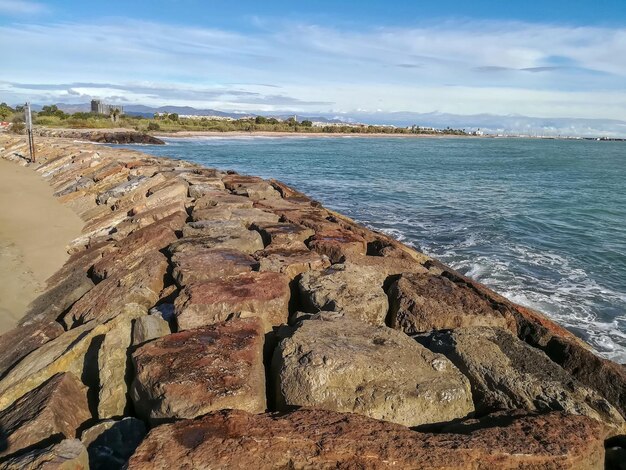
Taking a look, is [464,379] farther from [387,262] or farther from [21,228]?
[21,228]

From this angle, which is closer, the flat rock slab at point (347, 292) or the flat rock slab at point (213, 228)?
the flat rock slab at point (347, 292)

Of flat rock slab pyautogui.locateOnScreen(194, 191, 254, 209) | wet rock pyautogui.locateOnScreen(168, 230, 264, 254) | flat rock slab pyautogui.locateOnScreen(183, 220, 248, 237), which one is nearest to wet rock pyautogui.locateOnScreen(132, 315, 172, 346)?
wet rock pyautogui.locateOnScreen(168, 230, 264, 254)

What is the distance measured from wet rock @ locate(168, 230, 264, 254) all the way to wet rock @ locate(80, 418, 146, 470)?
266cm

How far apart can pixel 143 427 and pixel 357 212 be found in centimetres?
1143

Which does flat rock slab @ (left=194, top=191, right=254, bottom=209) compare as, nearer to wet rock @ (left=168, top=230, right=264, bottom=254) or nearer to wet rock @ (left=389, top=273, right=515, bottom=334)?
wet rock @ (left=168, top=230, right=264, bottom=254)

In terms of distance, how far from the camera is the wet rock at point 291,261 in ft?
15.3

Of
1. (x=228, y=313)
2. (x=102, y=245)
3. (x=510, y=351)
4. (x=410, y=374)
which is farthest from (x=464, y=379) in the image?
(x=102, y=245)

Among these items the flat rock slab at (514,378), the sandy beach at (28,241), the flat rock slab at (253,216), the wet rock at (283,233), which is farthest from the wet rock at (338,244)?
the sandy beach at (28,241)

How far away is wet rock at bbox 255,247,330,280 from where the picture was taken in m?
4.66

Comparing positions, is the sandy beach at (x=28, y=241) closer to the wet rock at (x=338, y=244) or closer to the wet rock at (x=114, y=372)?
the wet rock at (x=114, y=372)

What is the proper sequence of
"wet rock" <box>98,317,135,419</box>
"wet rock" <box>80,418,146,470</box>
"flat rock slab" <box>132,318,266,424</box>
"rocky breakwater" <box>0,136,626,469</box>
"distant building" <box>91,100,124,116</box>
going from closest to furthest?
1. "rocky breakwater" <box>0,136,626,469</box>
2. "wet rock" <box>80,418,146,470</box>
3. "flat rock slab" <box>132,318,266,424</box>
4. "wet rock" <box>98,317,135,419</box>
5. "distant building" <box>91,100,124,116</box>

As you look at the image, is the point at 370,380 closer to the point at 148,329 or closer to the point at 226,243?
the point at 148,329

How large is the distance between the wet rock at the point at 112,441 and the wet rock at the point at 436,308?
2.14 metres

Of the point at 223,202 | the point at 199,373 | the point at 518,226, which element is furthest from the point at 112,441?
the point at 518,226
